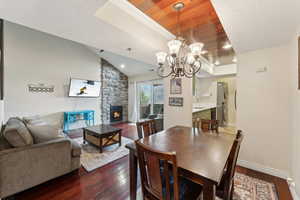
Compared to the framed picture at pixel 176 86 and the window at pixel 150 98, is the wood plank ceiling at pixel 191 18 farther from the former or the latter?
the window at pixel 150 98

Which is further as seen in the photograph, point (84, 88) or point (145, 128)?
point (84, 88)

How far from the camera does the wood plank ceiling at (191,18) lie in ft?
5.51

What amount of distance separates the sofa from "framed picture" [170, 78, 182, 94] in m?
2.53

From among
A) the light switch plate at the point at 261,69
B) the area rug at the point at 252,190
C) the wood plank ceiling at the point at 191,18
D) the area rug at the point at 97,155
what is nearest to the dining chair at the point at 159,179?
the area rug at the point at 252,190

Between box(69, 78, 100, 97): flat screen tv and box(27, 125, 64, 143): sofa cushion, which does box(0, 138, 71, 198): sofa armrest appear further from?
box(69, 78, 100, 97): flat screen tv

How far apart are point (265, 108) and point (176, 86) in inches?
71.1

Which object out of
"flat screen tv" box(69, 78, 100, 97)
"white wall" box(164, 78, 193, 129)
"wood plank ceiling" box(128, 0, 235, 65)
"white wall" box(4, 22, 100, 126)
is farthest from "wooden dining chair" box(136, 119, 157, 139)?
"white wall" box(4, 22, 100, 126)

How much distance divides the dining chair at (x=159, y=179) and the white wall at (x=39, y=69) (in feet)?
15.6

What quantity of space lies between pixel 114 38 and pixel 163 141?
6.14 feet

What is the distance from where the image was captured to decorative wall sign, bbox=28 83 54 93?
405 centimetres

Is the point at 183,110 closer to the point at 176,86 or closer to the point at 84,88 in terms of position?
the point at 176,86

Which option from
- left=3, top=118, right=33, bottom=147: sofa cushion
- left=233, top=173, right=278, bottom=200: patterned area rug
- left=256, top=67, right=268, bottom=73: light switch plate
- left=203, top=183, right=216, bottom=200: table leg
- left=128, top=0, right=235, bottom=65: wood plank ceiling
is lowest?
left=233, top=173, right=278, bottom=200: patterned area rug

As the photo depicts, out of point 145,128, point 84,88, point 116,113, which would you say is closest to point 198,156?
point 145,128

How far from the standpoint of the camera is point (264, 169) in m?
2.23
